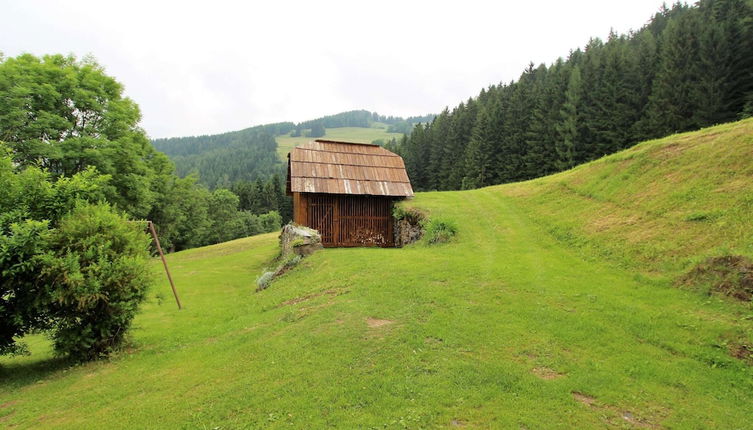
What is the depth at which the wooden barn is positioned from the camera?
74.8 ft

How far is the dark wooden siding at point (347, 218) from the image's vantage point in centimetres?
2298

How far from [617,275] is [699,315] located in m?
3.23

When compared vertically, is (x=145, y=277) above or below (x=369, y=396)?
above

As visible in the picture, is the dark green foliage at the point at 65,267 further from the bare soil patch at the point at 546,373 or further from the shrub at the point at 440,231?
the shrub at the point at 440,231

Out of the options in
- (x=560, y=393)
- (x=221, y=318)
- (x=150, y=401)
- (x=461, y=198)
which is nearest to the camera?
(x=560, y=393)

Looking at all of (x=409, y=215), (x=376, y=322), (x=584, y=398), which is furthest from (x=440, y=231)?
(x=584, y=398)

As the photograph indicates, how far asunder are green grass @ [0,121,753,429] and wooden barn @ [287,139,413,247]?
685 centimetres

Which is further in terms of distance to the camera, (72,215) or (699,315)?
(72,215)

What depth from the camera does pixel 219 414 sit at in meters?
6.10

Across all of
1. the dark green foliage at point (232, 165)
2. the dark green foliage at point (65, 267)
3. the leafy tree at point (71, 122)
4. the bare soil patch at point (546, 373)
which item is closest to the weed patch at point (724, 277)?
the bare soil patch at point (546, 373)

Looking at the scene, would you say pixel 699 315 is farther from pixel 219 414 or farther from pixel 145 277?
pixel 145 277

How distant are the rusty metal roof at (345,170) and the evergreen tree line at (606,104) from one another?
32392 mm

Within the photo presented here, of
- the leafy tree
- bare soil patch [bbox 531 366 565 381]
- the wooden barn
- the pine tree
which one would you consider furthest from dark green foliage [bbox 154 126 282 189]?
bare soil patch [bbox 531 366 565 381]

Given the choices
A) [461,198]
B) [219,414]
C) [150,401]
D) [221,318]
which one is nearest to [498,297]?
[219,414]
